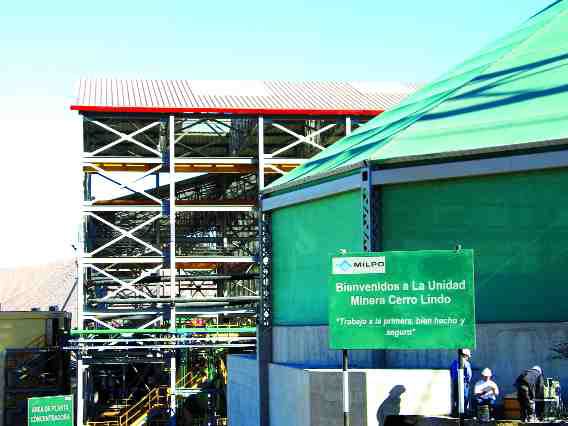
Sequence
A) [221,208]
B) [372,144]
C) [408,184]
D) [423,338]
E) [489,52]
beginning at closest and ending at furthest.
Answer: [423,338]
[408,184]
[372,144]
[489,52]
[221,208]

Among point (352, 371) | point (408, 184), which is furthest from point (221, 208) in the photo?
point (352, 371)

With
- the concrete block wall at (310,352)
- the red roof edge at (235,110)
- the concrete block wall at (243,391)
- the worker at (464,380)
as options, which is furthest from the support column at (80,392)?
the worker at (464,380)

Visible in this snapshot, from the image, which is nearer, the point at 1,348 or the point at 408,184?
the point at 408,184

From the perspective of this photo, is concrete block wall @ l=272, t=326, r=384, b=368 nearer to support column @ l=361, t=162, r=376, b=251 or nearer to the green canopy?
support column @ l=361, t=162, r=376, b=251

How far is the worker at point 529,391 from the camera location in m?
19.2

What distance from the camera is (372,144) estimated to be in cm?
2738

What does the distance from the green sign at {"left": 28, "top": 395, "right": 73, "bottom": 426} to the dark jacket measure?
52.3 feet

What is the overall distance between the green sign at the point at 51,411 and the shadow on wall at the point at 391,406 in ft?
43.1

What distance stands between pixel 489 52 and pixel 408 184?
9129 mm

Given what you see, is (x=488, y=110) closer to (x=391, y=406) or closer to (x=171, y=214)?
(x=391, y=406)

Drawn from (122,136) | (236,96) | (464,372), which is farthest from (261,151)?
(464,372)

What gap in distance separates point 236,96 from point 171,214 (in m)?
7.17

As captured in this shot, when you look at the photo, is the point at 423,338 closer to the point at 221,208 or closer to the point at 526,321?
the point at 526,321

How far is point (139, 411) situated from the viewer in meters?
52.1
